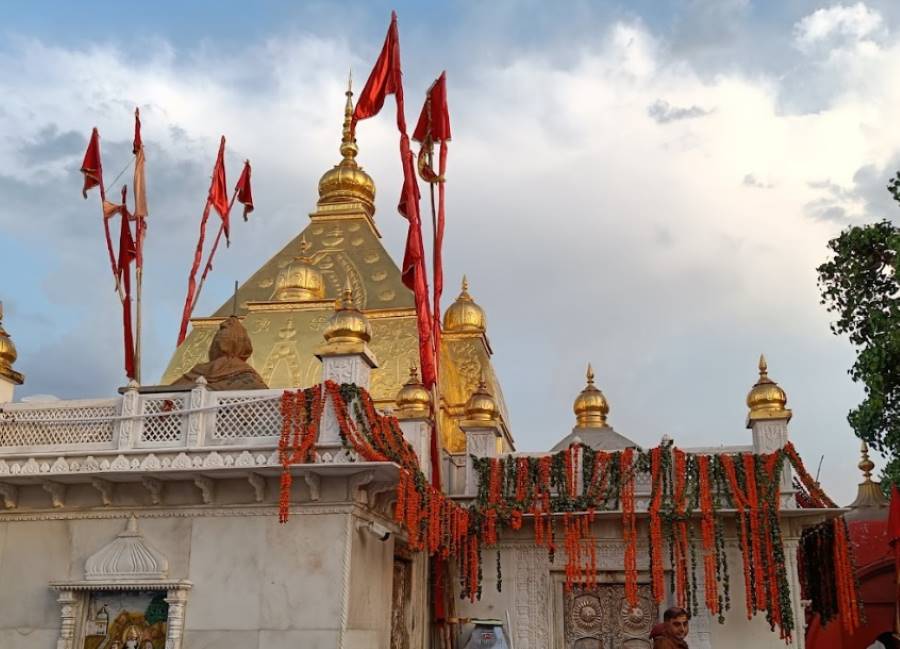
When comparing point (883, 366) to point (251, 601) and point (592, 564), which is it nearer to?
point (592, 564)

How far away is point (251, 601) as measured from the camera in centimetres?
1110

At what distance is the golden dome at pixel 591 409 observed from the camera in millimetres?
20344

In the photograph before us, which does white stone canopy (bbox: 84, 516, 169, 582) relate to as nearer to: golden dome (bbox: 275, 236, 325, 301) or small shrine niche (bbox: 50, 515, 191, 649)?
small shrine niche (bbox: 50, 515, 191, 649)

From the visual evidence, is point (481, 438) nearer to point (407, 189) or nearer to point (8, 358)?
point (407, 189)

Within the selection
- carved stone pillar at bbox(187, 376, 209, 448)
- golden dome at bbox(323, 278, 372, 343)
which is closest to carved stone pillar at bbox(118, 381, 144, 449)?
carved stone pillar at bbox(187, 376, 209, 448)

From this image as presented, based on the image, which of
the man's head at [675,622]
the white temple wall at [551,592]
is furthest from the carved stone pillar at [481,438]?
the man's head at [675,622]

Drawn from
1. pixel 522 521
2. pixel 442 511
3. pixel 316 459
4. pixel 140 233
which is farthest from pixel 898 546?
pixel 140 233

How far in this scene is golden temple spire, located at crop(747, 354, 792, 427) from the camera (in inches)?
534

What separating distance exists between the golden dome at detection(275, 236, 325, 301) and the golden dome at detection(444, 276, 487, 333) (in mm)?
2971

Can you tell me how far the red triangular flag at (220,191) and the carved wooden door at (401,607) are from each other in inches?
389

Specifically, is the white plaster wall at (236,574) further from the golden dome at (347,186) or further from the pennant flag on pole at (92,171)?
the golden dome at (347,186)

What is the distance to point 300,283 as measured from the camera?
20.3 m

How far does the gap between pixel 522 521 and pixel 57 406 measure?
6.55 m

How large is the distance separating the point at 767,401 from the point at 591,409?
6984 millimetres
